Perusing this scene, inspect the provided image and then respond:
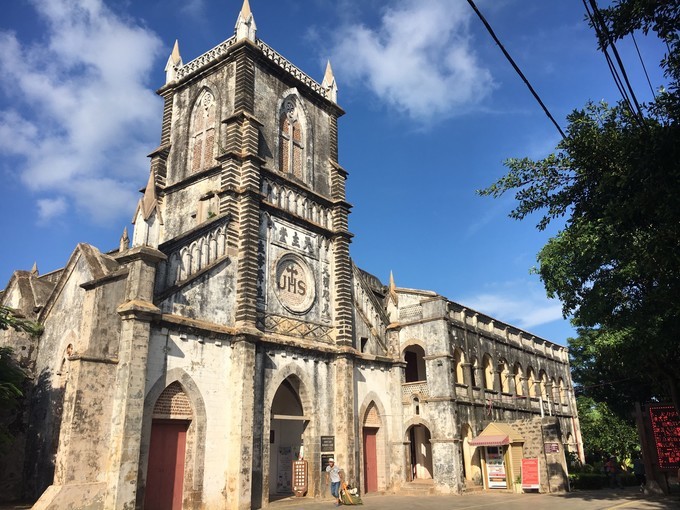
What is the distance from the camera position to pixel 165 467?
16.6 m

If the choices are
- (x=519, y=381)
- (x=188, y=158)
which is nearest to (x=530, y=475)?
(x=519, y=381)

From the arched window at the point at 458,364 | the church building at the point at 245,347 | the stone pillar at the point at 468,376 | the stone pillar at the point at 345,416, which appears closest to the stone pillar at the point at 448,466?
the church building at the point at 245,347

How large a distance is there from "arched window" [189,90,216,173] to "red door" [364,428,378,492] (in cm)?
1332

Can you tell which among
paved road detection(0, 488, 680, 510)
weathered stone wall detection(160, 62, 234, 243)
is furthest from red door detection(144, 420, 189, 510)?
weathered stone wall detection(160, 62, 234, 243)

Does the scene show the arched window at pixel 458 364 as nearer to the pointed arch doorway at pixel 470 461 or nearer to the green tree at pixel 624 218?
the pointed arch doorway at pixel 470 461

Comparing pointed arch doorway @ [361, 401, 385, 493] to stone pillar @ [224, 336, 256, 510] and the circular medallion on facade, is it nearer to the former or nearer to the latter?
the circular medallion on facade

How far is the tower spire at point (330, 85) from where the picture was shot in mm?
28031

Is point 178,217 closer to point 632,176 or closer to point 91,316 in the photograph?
point 91,316

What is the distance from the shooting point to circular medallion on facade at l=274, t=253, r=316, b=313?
2194 centimetres

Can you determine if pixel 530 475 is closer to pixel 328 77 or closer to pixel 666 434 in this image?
pixel 666 434

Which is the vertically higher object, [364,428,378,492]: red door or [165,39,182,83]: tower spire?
[165,39,182,83]: tower spire

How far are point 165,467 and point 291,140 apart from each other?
1438 cm

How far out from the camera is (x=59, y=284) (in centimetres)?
1942

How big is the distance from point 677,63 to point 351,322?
1625 cm
